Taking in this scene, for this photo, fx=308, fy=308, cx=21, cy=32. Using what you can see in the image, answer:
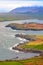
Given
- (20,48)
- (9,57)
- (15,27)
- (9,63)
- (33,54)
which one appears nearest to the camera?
(9,63)

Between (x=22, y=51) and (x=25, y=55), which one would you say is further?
(x=22, y=51)

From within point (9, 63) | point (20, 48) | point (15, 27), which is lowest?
point (9, 63)

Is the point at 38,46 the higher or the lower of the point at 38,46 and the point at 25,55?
the higher

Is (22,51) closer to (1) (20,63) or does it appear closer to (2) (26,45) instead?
(2) (26,45)

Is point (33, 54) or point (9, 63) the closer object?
point (9, 63)

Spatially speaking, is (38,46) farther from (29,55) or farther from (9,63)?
(9,63)

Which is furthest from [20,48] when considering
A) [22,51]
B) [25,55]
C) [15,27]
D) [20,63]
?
[15,27]

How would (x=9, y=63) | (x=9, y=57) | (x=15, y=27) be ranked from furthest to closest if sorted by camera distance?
(x=15, y=27) < (x=9, y=57) < (x=9, y=63)

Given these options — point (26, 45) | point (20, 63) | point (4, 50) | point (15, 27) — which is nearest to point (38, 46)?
point (26, 45)

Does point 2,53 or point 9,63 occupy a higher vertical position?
point 2,53
